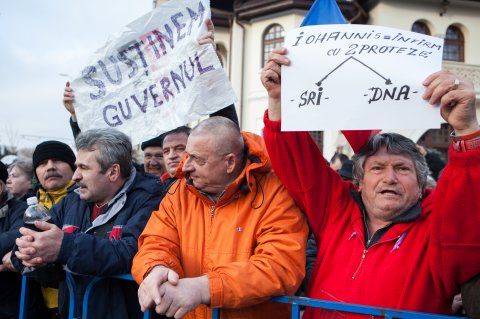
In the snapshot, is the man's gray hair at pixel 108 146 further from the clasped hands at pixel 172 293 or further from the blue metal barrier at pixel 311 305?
the clasped hands at pixel 172 293

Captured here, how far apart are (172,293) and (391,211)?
112cm

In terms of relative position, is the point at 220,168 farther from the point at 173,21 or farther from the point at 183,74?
the point at 173,21

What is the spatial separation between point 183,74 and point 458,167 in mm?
1866

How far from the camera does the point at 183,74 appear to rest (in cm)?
286

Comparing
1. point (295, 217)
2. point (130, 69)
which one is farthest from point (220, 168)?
point (130, 69)

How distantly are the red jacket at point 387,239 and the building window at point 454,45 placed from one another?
53.8 ft

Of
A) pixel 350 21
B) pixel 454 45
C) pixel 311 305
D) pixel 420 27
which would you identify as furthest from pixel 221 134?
pixel 454 45

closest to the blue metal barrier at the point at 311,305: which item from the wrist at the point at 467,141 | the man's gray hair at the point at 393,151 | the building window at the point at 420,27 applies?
the wrist at the point at 467,141

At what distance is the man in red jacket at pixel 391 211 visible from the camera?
1.62 m

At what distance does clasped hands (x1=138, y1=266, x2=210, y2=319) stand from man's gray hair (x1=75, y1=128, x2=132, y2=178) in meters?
1.09

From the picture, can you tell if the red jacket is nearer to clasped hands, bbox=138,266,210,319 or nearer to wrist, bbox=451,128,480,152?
wrist, bbox=451,128,480,152

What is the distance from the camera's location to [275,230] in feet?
6.72

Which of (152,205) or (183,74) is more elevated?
(183,74)

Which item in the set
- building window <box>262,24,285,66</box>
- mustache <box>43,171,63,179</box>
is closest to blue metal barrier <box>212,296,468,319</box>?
mustache <box>43,171,63,179</box>
